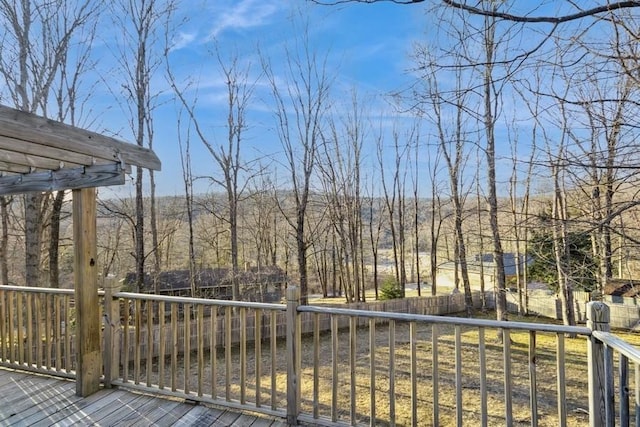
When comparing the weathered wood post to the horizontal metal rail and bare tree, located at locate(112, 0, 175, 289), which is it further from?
bare tree, located at locate(112, 0, 175, 289)

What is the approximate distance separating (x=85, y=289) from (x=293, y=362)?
6.22 ft

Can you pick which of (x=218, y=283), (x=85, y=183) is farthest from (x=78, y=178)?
(x=218, y=283)

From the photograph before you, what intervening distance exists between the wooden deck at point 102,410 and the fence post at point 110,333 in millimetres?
147

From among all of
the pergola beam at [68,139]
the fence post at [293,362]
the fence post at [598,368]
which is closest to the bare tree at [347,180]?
the pergola beam at [68,139]

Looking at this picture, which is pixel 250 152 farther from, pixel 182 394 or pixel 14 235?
pixel 182 394

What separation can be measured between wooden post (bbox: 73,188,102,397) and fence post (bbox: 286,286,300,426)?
1783 millimetres

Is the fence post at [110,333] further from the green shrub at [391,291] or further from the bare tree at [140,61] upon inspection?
the green shrub at [391,291]

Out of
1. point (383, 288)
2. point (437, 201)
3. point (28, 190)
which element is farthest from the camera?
point (437, 201)

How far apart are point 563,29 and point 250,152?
8.10 m

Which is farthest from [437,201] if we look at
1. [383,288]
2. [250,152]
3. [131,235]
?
[131,235]

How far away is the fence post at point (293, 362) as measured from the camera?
269 centimetres

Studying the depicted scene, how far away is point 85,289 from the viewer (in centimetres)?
310

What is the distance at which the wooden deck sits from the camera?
269 centimetres

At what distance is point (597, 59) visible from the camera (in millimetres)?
2648
